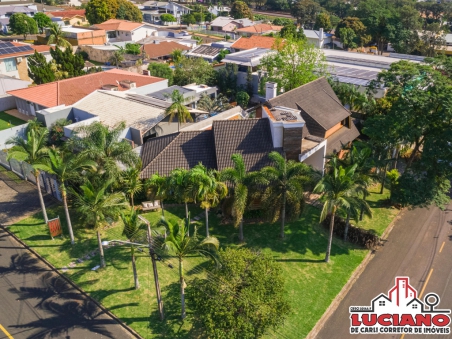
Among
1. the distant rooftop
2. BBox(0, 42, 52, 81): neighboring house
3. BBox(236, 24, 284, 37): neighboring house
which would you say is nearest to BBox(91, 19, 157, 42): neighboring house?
BBox(236, 24, 284, 37): neighboring house

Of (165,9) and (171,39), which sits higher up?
(165,9)

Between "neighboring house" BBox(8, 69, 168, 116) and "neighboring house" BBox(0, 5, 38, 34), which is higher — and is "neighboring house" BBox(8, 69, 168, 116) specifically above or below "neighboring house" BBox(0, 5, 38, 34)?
below

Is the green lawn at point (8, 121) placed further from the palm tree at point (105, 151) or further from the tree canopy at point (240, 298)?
the tree canopy at point (240, 298)

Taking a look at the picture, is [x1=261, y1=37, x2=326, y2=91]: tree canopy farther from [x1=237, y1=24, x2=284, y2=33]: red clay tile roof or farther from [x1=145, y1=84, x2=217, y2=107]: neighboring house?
[x1=237, y1=24, x2=284, y2=33]: red clay tile roof

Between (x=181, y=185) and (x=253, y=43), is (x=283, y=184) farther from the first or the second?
(x=253, y=43)

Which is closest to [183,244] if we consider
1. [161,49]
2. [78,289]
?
[78,289]

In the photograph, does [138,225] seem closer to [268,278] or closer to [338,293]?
[268,278]

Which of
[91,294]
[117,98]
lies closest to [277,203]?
[91,294]
